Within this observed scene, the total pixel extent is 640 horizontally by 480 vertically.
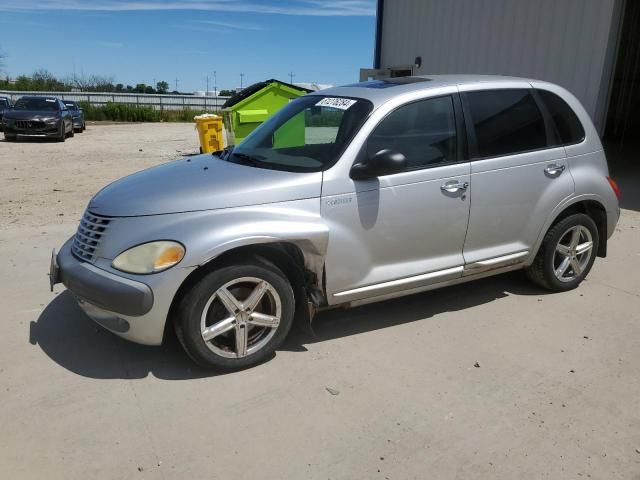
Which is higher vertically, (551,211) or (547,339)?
(551,211)

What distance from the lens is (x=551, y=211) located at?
14.5ft

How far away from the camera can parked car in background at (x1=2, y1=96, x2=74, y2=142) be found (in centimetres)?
1809

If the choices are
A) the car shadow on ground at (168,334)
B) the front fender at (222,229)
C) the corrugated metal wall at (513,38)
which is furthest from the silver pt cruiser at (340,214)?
the corrugated metal wall at (513,38)

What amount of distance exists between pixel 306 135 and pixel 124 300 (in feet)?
5.93

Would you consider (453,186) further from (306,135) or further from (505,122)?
(306,135)

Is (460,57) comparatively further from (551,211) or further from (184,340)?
(184,340)

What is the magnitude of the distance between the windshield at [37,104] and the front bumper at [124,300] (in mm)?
18357

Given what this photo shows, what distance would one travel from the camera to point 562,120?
4.55 m

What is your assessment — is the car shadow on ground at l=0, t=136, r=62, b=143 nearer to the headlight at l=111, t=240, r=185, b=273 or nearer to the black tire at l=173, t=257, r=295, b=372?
the headlight at l=111, t=240, r=185, b=273

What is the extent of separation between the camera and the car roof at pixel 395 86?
→ 3922 millimetres

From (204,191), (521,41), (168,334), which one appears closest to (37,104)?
(521,41)

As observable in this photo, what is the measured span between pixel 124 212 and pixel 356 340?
68.9 inches

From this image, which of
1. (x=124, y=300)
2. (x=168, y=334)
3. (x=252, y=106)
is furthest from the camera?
(x=252, y=106)

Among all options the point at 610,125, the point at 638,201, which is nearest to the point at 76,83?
the point at 610,125
